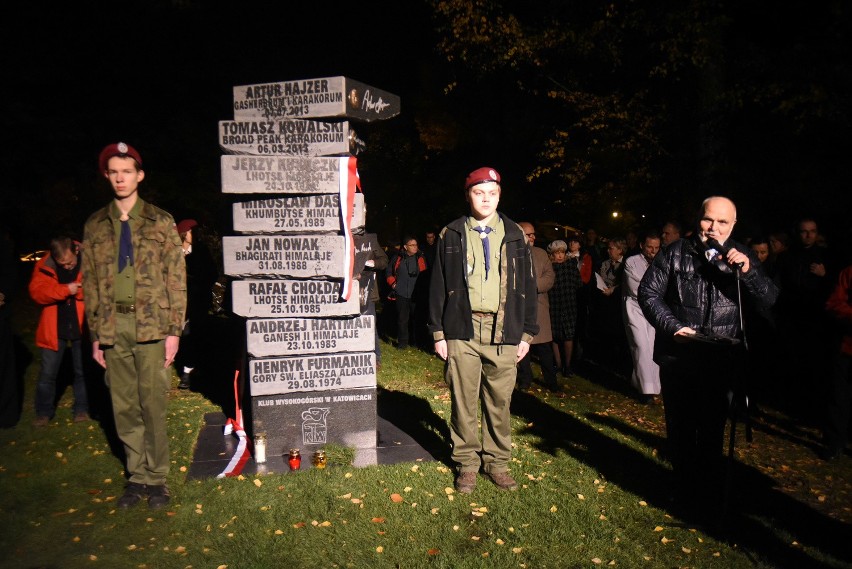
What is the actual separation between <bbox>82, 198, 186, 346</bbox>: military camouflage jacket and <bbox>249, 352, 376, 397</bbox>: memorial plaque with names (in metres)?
1.12

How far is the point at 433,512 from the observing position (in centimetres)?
488

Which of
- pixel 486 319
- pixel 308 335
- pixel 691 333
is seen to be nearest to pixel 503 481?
pixel 486 319

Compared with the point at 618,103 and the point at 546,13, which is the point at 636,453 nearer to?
the point at 618,103

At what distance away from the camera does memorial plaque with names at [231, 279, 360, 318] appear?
5941 mm

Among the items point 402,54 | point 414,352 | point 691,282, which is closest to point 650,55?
point 414,352

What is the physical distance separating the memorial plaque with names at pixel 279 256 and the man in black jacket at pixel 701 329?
2752 millimetres

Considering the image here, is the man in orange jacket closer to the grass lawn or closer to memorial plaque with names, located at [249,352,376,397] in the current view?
the grass lawn

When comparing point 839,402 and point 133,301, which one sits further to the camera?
point 839,402

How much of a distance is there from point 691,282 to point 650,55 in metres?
13.4

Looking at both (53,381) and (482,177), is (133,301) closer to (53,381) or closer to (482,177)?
(482,177)

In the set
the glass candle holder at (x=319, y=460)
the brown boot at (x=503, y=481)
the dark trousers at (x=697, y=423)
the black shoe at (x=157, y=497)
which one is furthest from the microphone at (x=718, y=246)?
the black shoe at (x=157, y=497)

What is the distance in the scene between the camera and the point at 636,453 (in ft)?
20.4

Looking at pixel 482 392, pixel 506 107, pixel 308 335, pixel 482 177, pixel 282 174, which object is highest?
pixel 506 107

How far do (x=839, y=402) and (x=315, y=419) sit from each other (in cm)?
480
